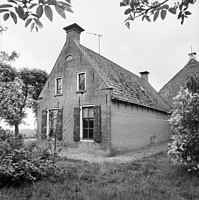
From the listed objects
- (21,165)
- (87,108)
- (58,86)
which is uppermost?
(58,86)

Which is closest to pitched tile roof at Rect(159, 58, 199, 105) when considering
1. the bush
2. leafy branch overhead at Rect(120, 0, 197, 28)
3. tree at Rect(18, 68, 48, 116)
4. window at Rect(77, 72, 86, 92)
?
Answer: window at Rect(77, 72, 86, 92)

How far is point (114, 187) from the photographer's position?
194 inches

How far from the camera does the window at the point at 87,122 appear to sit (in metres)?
11.8

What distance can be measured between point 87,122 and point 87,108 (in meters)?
0.87

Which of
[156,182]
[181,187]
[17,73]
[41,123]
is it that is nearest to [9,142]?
[156,182]

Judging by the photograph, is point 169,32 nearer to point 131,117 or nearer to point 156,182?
point 156,182

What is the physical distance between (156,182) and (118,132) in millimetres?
6509

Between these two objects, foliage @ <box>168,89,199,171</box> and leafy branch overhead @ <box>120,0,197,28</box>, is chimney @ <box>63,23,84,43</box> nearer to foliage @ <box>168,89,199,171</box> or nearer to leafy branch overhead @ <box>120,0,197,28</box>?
foliage @ <box>168,89,199,171</box>

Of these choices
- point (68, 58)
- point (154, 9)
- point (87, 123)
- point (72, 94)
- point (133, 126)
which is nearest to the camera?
point (154, 9)

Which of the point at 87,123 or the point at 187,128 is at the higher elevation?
the point at 187,128

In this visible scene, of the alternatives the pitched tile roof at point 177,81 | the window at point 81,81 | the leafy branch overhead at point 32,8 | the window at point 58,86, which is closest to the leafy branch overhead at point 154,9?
the leafy branch overhead at point 32,8

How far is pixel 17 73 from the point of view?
20250 millimetres

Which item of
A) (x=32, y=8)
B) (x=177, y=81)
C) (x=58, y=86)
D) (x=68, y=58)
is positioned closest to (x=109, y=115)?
(x=58, y=86)

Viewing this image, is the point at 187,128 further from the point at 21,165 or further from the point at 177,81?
the point at 177,81
